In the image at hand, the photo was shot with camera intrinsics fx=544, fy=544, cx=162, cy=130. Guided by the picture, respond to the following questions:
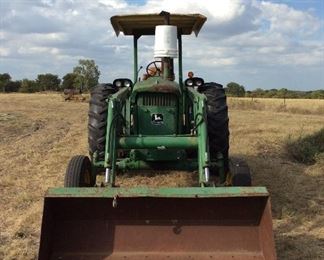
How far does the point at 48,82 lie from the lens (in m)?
74.8

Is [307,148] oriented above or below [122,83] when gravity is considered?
below

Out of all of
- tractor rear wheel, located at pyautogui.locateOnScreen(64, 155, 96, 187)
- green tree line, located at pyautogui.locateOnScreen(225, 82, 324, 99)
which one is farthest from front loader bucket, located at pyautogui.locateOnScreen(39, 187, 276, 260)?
green tree line, located at pyautogui.locateOnScreen(225, 82, 324, 99)

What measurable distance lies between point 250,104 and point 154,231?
31.3 meters

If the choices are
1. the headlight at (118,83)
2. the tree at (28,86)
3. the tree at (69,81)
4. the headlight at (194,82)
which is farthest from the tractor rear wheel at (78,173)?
the tree at (28,86)

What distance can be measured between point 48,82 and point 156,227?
7200cm

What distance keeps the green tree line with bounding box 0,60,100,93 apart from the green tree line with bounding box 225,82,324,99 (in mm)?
16434

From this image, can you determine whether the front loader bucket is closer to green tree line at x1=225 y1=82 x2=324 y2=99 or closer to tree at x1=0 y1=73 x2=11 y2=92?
green tree line at x1=225 y1=82 x2=324 y2=99

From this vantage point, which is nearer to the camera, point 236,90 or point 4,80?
point 236,90

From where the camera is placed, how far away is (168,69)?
24.5ft

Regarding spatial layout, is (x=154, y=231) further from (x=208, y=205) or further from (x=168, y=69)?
(x=168, y=69)

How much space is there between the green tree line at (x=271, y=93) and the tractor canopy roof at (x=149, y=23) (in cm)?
4985

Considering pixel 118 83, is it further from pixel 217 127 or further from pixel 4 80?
pixel 4 80

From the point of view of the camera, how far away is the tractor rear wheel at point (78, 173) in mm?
6156

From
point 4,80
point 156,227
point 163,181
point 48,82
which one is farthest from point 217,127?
point 48,82
